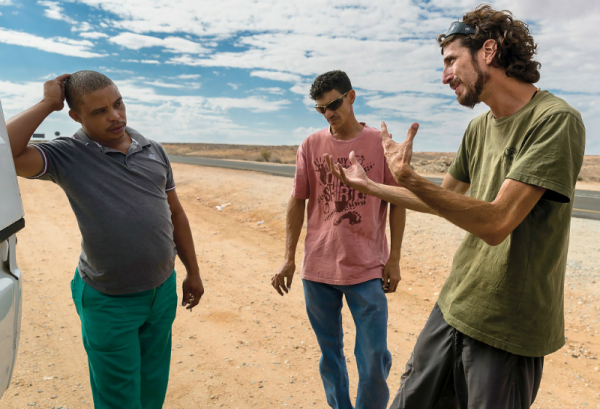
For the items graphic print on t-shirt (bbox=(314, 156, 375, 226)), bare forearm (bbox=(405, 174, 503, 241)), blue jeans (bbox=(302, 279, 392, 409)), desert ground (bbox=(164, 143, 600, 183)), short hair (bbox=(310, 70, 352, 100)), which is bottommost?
desert ground (bbox=(164, 143, 600, 183))

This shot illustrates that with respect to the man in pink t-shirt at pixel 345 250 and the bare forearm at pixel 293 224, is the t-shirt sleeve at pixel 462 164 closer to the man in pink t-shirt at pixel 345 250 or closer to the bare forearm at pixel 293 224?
the man in pink t-shirt at pixel 345 250

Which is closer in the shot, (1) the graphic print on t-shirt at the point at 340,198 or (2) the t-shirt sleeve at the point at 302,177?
(1) the graphic print on t-shirt at the point at 340,198

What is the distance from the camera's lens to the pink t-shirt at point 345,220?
2.86 m

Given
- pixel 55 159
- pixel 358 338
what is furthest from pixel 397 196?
pixel 55 159

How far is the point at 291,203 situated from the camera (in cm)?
326

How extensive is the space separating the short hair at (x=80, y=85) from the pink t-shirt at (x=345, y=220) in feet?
4.56

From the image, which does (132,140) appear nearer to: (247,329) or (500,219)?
(500,219)

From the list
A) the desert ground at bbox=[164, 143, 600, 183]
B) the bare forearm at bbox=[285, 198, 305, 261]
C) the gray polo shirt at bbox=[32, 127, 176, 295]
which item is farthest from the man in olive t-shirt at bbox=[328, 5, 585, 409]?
the desert ground at bbox=[164, 143, 600, 183]

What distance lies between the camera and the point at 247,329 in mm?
4625

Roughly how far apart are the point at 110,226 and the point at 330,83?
1708 mm

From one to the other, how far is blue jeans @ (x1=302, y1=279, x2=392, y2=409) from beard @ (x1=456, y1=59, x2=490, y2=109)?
1294 millimetres

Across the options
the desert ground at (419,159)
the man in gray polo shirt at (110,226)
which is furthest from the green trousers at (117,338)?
the desert ground at (419,159)

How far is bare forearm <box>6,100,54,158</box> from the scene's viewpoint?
7.13 feet

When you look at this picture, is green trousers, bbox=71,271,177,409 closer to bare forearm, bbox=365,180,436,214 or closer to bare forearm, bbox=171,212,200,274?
bare forearm, bbox=171,212,200,274
